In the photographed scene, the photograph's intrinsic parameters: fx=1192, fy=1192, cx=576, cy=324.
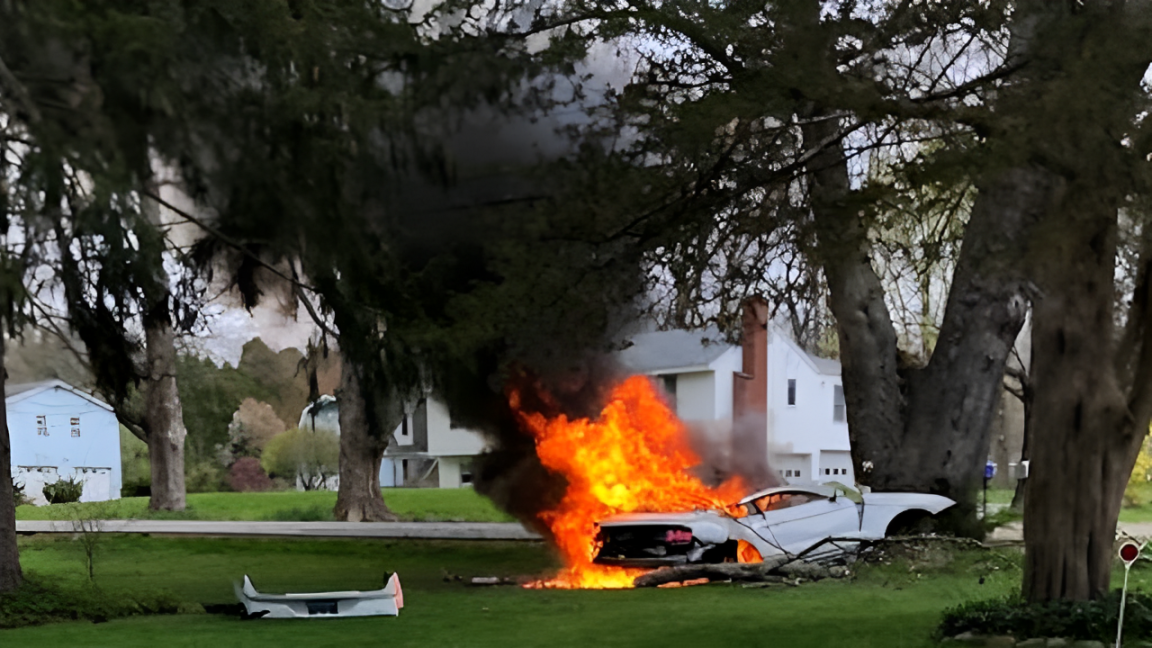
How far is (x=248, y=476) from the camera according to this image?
30.1m

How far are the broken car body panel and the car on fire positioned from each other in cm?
441

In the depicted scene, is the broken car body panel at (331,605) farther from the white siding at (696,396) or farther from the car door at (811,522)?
the white siding at (696,396)

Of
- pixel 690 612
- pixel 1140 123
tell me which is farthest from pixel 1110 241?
pixel 690 612

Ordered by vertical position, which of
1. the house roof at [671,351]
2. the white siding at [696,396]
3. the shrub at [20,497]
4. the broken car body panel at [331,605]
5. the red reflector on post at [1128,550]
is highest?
the house roof at [671,351]

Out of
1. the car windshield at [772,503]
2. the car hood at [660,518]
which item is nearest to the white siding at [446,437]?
the car hood at [660,518]

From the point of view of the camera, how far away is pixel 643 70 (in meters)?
14.5

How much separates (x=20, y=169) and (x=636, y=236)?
21.9 ft

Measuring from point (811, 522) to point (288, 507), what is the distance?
1688cm

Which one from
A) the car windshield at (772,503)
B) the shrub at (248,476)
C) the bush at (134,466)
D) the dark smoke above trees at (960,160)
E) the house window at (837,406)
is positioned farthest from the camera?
the shrub at (248,476)

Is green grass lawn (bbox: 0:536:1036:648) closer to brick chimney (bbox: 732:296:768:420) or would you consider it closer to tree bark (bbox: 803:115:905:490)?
tree bark (bbox: 803:115:905:490)

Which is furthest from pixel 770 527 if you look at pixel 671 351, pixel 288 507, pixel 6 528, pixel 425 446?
pixel 288 507

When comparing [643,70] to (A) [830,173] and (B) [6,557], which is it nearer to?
(A) [830,173]

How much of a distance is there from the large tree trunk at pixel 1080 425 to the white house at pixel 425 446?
10187mm

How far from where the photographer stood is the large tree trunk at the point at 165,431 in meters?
26.5
